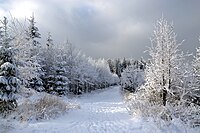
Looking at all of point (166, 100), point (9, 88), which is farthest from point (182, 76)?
point (9, 88)

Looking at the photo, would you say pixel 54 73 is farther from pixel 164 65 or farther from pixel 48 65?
pixel 164 65

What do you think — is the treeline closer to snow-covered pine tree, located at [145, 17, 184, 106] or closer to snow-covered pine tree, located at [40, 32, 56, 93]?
snow-covered pine tree, located at [40, 32, 56, 93]

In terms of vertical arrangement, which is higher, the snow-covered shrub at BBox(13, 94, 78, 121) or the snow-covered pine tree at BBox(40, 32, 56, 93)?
the snow-covered pine tree at BBox(40, 32, 56, 93)

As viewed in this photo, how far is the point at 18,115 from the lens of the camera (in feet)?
47.7

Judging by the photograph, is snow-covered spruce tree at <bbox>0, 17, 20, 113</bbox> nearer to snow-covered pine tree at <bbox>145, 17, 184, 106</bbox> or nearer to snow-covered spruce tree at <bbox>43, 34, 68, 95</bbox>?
snow-covered pine tree at <bbox>145, 17, 184, 106</bbox>

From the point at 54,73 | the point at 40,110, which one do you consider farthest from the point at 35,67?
the point at 54,73

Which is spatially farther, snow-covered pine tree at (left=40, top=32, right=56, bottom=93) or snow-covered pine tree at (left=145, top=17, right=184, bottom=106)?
snow-covered pine tree at (left=40, top=32, right=56, bottom=93)

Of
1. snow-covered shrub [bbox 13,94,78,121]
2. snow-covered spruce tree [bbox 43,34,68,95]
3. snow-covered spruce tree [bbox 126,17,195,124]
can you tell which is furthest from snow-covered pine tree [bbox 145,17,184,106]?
snow-covered spruce tree [bbox 43,34,68,95]

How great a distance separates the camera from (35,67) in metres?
23.1

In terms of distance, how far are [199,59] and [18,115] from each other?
63.4 feet

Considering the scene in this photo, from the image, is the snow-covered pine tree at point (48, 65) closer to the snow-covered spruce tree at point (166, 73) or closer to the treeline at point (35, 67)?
the treeline at point (35, 67)

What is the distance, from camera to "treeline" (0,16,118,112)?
14.9m

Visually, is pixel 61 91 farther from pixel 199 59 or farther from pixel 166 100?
pixel 166 100

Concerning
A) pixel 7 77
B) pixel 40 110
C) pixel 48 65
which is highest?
pixel 48 65
